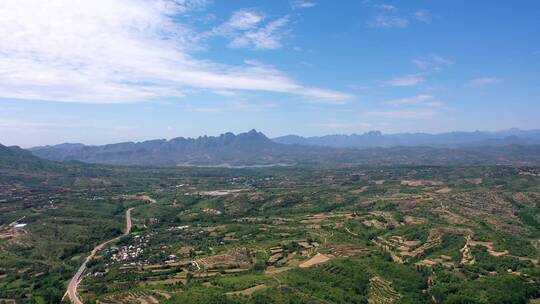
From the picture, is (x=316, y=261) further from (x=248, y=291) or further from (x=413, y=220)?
(x=413, y=220)

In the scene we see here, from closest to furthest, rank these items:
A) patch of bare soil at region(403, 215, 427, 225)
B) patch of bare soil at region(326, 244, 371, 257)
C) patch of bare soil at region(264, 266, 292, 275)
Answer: patch of bare soil at region(264, 266, 292, 275), patch of bare soil at region(326, 244, 371, 257), patch of bare soil at region(403, 215, 427, 225)

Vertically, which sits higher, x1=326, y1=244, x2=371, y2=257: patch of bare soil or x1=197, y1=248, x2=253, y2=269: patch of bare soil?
x1=326, y1=244, x2=371, y2=257: patch of bare soil

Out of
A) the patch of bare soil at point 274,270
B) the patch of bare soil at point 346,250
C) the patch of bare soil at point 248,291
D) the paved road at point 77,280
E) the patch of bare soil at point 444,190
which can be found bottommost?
the paved road at point 77,280

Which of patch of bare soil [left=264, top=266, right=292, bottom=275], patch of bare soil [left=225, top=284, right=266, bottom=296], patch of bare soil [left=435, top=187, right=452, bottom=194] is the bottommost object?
patch of bare soil [left=264, top=266, right=292, bottom=275]

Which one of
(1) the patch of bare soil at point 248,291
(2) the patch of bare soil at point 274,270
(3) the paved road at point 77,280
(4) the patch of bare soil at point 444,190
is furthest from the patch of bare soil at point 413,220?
(3) the paved road at point 77,280

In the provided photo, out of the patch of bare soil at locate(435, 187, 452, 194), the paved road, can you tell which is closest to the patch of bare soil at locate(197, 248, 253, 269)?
the paved road

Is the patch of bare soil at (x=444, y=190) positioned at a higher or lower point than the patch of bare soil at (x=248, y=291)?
higher

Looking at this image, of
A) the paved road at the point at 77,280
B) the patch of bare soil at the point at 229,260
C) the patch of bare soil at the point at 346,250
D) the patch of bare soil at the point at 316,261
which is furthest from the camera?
the patch of bare soil at the point at 346,250

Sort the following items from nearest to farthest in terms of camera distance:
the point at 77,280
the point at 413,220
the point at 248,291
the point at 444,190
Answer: the point at 248,291
the point at 77,280
the point at 413,220
the point at 444,190

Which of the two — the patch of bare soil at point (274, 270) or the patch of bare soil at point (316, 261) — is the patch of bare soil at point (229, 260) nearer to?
the patch of bare soil at point (274, 270)

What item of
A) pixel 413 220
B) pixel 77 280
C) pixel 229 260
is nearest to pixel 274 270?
pixel 229 260

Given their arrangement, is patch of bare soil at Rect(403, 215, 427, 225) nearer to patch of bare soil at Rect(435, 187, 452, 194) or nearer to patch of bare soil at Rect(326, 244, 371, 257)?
patch of bare soil at Rect(326, 244, 371, 257)
